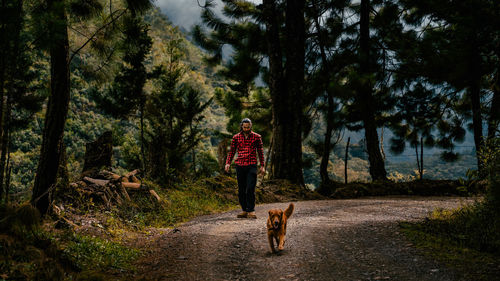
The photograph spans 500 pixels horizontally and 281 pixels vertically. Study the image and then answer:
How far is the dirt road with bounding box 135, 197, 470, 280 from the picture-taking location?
9.09 ft

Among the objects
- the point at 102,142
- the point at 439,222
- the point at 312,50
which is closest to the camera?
the point at 439,222

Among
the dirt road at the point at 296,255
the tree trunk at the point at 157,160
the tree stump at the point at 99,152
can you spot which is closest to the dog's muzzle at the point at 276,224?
the dirt road at the point at 296,255

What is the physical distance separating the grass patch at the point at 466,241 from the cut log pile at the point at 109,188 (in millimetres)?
4715

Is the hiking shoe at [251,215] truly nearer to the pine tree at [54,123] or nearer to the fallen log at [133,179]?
the fallen log at [133,179]

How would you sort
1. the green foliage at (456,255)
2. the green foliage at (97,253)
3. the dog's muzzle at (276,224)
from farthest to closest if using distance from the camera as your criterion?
the dog's muzzle at (276,224) → the green foliage at (97,253) → the green foliage at (456,255)

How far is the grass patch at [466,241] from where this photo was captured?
2617mm

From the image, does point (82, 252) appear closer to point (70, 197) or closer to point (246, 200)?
point (70, 197)

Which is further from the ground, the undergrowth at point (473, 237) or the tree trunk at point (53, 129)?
the tree trunk at point (53, 129)

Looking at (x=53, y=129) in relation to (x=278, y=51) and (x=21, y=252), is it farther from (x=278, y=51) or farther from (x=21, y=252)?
(x=278, y=51)

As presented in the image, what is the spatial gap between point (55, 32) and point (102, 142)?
15.3 feet

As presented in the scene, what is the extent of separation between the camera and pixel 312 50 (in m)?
13.6

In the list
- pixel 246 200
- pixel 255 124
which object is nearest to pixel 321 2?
pixel 255 124

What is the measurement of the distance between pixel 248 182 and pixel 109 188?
258 centimetres

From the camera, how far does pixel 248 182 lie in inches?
220
